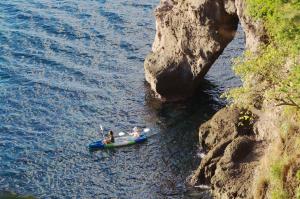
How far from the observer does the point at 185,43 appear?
181 ft

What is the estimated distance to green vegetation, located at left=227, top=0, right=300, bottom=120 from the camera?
97.0 feet

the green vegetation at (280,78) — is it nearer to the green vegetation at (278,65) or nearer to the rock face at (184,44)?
the green vegetation at (278,65)

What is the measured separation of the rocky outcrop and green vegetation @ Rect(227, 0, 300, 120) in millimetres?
16593

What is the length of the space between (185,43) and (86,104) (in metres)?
→ 11.2

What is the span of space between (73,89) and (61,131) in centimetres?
763

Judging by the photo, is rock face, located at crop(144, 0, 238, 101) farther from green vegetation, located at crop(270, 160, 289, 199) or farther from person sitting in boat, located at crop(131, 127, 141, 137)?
green vegetation, located at crop(270, 160, 289, 199)

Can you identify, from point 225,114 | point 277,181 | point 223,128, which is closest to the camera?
point 277,181

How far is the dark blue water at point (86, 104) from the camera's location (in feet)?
146

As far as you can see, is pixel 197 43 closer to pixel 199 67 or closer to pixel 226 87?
pixel 199 67

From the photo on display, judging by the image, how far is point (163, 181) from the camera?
43.6 metres

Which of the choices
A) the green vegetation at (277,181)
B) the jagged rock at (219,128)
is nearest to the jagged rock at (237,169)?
the jagged rock at (219,128)

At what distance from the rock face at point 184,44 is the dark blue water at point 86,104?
192cm

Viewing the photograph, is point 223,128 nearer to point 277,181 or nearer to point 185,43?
point 185,43

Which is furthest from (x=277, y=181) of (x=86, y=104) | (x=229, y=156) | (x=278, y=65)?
(x=86, y=104)
